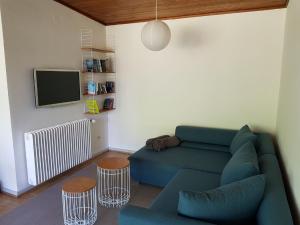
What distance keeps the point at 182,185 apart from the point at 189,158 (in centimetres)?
79

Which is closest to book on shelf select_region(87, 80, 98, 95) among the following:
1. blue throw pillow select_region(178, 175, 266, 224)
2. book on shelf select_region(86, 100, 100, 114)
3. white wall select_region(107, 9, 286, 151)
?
book on shelf select_region(86, 100, 100, 114)

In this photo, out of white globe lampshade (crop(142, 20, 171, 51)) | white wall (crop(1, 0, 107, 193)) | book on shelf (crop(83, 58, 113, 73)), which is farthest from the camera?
book on shelf (crop(83, 58, 113, 73))

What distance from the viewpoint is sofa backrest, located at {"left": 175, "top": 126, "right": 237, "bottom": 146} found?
140 inches

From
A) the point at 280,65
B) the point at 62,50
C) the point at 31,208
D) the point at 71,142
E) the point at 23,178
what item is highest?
the point at 62,50

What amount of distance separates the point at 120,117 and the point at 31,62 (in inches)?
79.5

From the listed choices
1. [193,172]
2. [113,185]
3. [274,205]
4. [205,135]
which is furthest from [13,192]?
[274,205]

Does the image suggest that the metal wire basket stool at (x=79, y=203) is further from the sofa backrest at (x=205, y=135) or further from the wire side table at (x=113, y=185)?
the sofa backrest at (x=205, y=135)

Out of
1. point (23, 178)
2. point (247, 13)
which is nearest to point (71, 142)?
point (23, 178)

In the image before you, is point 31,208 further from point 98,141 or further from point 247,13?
point 247,13

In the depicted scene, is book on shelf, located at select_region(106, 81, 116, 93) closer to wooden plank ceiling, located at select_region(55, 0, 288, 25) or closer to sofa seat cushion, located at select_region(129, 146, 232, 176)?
wooden plank ceiling, located at select_region(55, 0, 288, 25)

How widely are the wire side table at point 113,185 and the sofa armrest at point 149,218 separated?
43.7 inches

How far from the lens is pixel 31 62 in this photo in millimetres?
3107

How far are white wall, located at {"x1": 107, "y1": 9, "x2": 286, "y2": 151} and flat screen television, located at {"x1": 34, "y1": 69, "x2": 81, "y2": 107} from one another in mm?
1014

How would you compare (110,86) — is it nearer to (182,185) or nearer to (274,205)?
(182,185)
